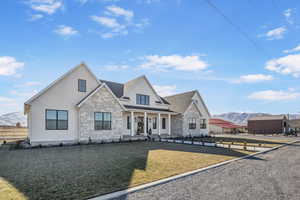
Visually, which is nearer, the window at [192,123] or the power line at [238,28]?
the power line at [238,28]

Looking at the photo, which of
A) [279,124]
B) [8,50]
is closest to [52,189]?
[8,50]

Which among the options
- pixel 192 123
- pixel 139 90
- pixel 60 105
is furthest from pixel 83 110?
pixel 192 123

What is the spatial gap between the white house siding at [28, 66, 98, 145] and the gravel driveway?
12.5 m

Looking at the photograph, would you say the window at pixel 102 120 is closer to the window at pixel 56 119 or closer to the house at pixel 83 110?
the house at pixel 83 110

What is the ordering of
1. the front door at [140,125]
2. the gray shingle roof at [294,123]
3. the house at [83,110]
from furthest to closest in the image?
1. the gray shingle roof at [294,123]
2. the front door at [140,125]
3. the house at [83,110]

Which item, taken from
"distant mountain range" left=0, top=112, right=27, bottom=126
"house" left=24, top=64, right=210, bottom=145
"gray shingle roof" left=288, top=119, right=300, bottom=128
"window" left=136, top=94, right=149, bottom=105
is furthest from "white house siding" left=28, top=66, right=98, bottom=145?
"gray shingle roof" left=288, top=119, right=300, bottom=128

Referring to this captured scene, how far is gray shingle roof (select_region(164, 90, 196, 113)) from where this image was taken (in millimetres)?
26256

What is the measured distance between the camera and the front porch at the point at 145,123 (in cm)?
2117

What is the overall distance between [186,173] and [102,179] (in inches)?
114

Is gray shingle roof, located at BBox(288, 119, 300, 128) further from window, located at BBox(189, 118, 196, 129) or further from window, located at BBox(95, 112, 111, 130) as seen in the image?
window, located at BBox(95, 112, 111, 130)

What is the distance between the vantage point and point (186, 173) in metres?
6.49

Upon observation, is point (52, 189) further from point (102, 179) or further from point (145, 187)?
point (145, 187)

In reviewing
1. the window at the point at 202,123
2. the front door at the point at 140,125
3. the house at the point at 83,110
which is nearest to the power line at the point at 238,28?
the house at the point at 83,110

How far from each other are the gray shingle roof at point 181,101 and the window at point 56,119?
15382 mm
